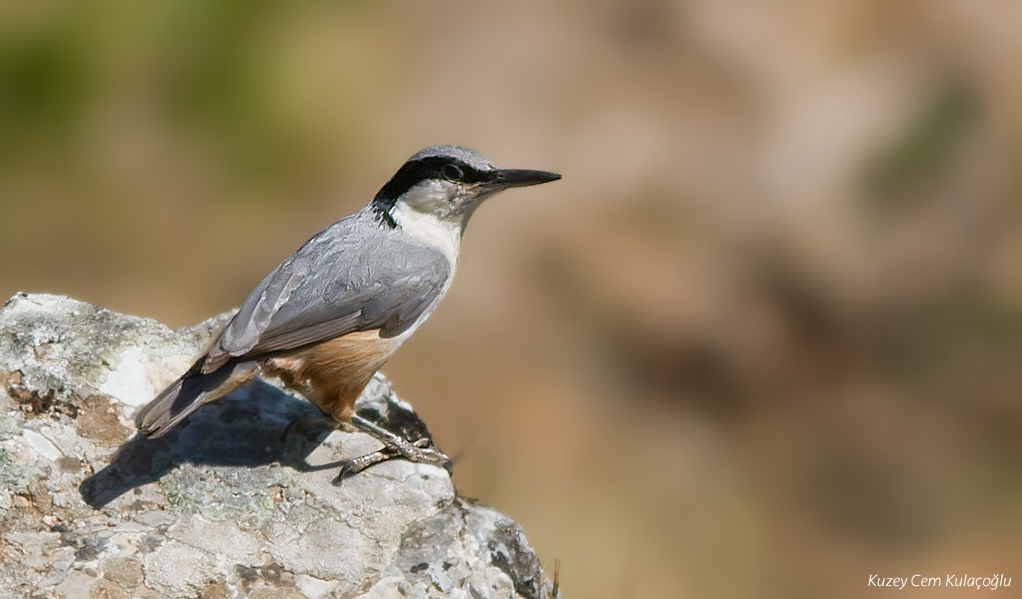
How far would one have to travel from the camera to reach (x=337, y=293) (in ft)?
12.6

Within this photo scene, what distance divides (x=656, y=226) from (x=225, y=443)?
16.8ft

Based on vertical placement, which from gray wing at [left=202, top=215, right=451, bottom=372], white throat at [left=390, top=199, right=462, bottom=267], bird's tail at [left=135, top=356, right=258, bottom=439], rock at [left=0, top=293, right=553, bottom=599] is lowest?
rock at [left=0, top=293, right=553, bottom=599]

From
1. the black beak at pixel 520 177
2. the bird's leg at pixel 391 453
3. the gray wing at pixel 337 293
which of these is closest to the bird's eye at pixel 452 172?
the black beak at pixel 520 177

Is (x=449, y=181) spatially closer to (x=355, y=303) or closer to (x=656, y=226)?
(x=355, y=303)

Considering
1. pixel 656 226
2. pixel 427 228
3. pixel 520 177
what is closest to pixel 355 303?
pixel 427 228

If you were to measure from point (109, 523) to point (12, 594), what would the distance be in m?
0.39

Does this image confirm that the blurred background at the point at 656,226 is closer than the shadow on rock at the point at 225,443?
No

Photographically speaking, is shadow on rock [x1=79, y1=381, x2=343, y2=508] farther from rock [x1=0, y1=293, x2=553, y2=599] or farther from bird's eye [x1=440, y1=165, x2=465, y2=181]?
bird's eye [x1=440, y1=165, x2=465, y2=181]

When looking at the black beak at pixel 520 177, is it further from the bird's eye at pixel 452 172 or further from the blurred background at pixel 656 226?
the blurred background at pixel 656 226

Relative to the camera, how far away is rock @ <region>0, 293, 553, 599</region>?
321cm

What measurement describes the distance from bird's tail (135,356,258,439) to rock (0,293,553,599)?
25cm

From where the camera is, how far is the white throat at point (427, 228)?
419 cm

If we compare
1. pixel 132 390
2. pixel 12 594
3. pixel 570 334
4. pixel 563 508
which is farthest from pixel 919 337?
pixel 12 594

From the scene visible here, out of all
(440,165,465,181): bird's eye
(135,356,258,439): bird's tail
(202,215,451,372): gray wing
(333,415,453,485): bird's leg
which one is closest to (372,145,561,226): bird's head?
(440,165,465,181): bird's eye
